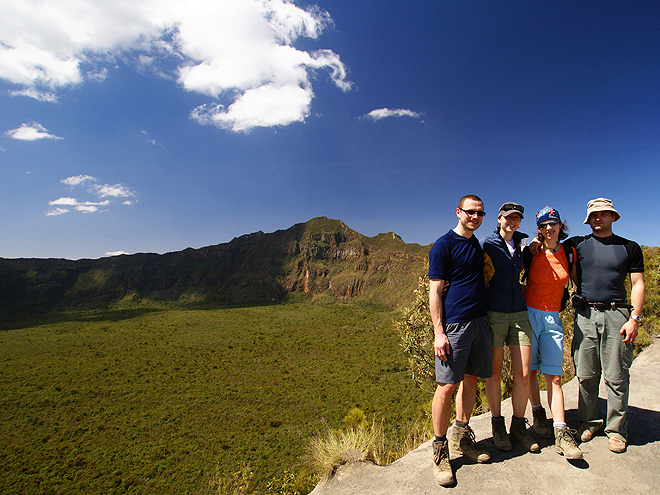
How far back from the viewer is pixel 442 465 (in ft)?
10.1

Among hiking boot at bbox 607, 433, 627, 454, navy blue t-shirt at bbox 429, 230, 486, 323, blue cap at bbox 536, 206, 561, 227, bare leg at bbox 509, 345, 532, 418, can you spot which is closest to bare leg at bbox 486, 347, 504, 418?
bare leg at bbox 509, 345, 532, 418

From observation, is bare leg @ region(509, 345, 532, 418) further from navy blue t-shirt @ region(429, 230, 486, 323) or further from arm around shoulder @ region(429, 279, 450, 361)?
arm around shoulder @ region(429, 279, 450, 361)

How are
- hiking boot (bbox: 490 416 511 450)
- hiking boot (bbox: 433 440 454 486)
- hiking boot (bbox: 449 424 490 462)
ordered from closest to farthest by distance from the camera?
hiking boot (bbox: 433 440 454 486) < hiking boot (bbox: 449 424 490 462) < hiking boot (bbox: 490 416 511 450)

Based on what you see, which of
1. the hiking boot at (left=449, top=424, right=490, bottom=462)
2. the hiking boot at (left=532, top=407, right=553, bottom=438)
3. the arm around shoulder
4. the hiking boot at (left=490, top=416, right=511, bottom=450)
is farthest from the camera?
the hiking boot at (left=532, top=407, right=553, bottom=438)

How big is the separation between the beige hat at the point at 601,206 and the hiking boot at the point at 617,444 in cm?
A: 234

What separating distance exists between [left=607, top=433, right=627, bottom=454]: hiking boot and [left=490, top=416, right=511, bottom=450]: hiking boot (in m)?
0.98

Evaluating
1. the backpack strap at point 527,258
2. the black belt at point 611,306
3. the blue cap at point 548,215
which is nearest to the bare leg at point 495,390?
the backpack strap at point 527,258

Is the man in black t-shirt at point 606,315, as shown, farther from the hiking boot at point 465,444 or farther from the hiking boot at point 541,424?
the hiking boot at point 465,444

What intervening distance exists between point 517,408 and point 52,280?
553 ft

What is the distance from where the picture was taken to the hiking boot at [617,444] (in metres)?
3.13

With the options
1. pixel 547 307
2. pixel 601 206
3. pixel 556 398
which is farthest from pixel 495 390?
pixel 601 206

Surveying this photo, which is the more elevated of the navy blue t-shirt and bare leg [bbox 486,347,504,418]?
the navy blue t-shirt

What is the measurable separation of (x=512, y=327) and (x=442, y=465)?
5.26ft

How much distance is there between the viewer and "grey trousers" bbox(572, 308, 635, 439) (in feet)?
10.9
